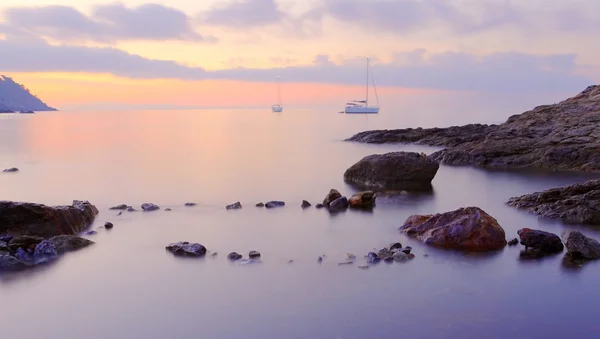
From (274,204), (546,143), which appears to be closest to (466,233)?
(274,204)

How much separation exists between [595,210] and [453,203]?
6.78m

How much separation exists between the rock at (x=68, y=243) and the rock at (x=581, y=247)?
40.8ft

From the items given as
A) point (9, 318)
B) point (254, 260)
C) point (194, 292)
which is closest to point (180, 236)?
point (254, 260)

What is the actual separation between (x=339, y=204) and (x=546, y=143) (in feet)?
69.3

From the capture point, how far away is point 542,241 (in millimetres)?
14562

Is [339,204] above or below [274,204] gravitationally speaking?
above

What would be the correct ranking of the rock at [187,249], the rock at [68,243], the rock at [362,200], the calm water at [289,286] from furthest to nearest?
the rock at [362,200] → the rock at [68,243] → the rock at [187,249] → the calm water at [289,286]

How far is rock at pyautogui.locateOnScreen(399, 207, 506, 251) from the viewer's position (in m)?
15.1

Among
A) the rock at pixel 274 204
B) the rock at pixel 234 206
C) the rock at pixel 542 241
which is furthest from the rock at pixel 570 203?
the rock at pixel 234 206

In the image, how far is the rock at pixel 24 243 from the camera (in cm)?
1405

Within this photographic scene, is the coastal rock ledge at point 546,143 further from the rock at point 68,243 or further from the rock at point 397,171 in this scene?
the rock at point 68,243

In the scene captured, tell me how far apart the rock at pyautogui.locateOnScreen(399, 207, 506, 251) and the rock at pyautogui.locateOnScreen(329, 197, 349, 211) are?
522 cm

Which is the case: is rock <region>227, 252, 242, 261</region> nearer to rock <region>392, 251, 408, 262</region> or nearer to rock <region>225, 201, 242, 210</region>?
rock <region>392, 251, 408, 262</region>

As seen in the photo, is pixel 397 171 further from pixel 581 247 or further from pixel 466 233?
pixel 581 247
